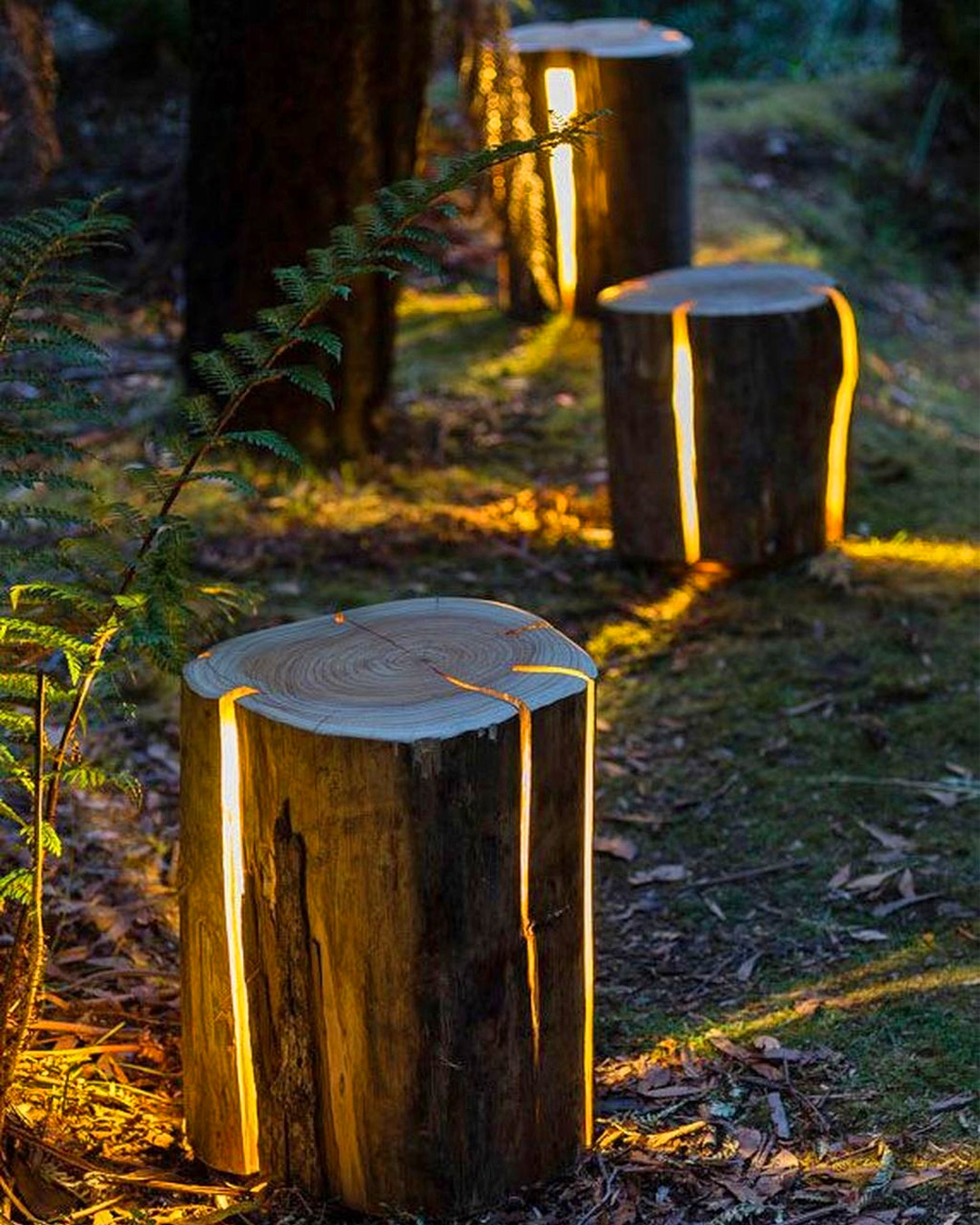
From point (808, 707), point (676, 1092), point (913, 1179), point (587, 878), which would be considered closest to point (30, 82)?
point (808, 707)

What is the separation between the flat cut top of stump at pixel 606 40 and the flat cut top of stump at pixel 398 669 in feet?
16.4

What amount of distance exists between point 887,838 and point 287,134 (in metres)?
3.11

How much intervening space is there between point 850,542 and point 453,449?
1619 millimetres

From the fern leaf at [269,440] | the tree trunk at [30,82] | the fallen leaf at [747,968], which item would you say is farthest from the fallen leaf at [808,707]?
the tree trunk at [30,82]

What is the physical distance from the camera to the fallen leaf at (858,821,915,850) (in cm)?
420

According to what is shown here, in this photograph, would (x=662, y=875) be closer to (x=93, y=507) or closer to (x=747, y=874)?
(x=747, y=874)

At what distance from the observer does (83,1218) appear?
280 centimetres

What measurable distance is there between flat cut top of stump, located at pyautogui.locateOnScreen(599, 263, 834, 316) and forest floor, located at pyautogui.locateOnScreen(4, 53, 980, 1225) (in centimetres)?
87

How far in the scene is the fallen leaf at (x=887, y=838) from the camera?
420 cm

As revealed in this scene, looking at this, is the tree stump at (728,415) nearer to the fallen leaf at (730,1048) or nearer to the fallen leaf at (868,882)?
the fallen leaf at (868,882)

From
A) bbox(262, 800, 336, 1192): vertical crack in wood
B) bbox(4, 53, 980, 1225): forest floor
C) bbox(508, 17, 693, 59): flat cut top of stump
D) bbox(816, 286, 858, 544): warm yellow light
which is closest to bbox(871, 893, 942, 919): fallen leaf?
bbox(4, 53, 980, 1225): forest floor

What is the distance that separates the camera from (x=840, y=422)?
5531mm

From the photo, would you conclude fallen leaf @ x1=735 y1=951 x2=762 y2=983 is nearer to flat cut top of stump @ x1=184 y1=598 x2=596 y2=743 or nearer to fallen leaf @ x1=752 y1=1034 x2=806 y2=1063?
fallen leaf @ x1=752 y1=1034 x2=806 y2=1063

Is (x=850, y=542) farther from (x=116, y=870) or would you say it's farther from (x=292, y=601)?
(x=116, y=870)
